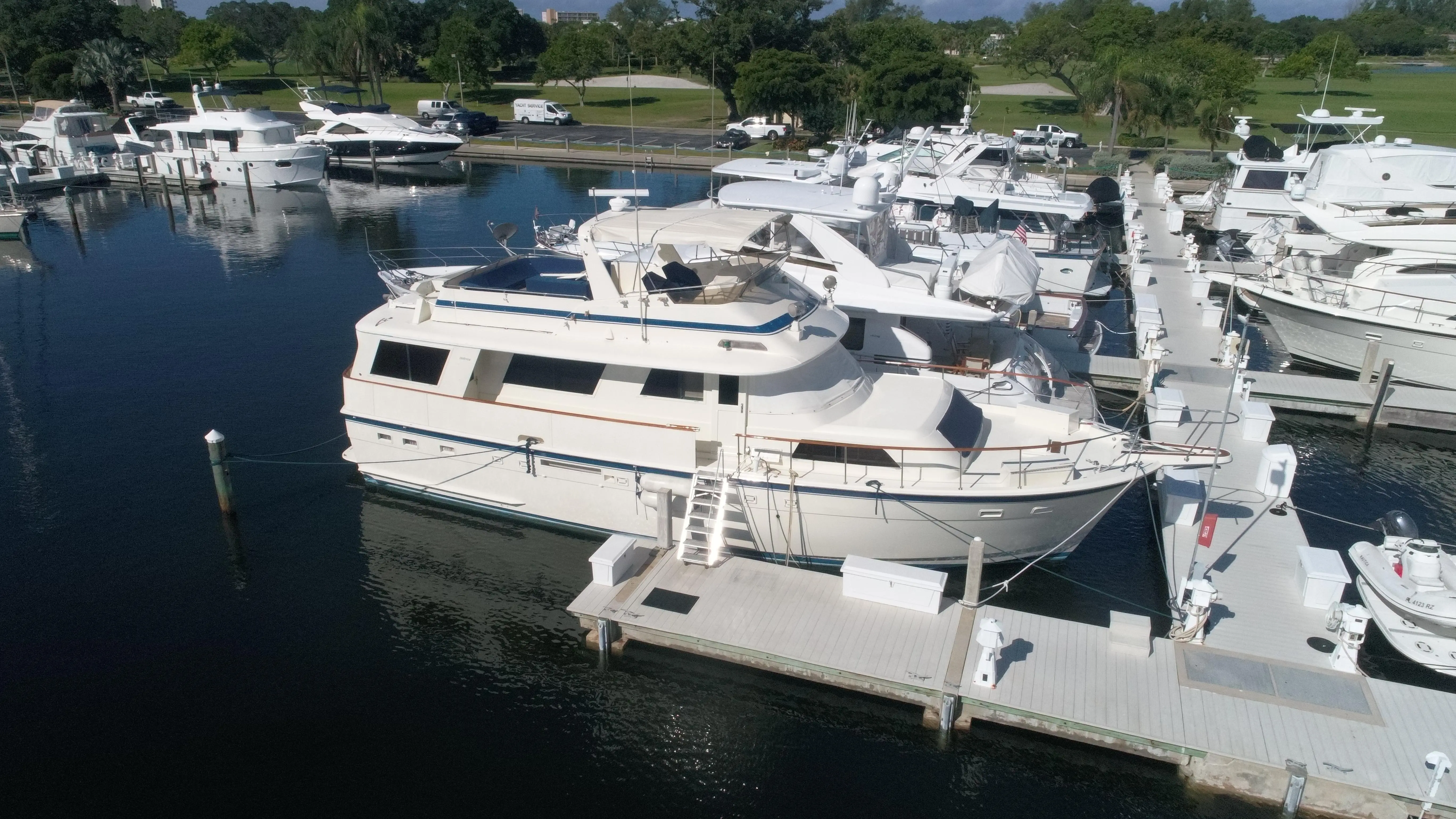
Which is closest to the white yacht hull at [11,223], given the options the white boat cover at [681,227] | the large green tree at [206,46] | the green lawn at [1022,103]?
the white boat cover at [681,227]

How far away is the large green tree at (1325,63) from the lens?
81812 millimetres

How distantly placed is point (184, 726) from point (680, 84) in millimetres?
89962

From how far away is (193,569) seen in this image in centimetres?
1518

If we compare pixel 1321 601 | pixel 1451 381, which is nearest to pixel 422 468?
pixel 1321 601

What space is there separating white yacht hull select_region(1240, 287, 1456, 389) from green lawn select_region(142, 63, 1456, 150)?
1385 inches

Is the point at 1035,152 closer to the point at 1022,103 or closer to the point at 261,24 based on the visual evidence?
the point at 1022,103

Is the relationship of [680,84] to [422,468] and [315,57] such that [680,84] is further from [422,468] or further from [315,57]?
[422,468]

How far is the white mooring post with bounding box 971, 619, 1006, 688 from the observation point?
1138 cm

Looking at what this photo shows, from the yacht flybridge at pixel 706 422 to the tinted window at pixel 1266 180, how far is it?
27157 mm

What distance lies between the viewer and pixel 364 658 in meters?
13.2

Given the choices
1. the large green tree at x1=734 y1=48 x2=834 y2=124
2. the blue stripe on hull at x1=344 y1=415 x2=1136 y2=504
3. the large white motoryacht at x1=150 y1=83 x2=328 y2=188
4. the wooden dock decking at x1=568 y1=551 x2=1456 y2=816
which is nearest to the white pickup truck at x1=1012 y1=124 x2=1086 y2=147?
the large green tree at x1=734 y1=48 x2=834 y2=124

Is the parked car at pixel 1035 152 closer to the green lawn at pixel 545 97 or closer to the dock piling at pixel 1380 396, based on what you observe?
the green lawn at pixel 545 97

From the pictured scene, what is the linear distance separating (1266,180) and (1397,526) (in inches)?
1095

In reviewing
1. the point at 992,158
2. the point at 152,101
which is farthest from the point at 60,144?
the point at 992,158
